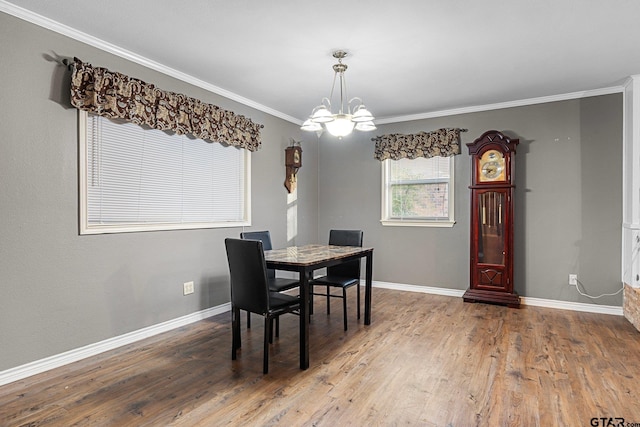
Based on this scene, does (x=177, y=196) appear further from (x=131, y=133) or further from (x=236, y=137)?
(x=236, y=137)

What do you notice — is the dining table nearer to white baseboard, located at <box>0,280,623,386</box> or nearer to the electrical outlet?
the electrical outlet

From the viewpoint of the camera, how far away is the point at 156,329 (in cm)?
338

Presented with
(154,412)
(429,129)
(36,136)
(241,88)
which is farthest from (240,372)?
(429,129)

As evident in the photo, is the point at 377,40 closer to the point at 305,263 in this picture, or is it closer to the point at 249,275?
the point at 305,263

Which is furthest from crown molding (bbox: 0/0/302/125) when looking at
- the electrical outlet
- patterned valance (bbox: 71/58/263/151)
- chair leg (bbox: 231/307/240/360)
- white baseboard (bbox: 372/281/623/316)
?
white baseboard (bbox: 372/281/623/316)

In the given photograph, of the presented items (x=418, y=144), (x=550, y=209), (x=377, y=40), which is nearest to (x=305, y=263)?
(x=377, y=40)

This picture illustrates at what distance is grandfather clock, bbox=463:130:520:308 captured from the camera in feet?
14.2

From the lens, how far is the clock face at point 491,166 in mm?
4371

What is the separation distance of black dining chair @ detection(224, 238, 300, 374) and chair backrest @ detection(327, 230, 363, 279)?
45.6 inches

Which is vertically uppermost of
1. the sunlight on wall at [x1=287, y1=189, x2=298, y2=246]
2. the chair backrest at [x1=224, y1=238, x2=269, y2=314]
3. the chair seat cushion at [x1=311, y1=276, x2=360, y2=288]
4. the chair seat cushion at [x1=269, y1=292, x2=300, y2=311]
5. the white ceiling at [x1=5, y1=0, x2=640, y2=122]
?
the white ceiling at [x1=5, y1=0, x2=640, y2=122]

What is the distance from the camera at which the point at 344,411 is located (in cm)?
208

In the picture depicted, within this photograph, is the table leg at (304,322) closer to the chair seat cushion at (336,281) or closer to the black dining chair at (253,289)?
the black dining chair at (253,289)

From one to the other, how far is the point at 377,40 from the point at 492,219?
2.64 metres

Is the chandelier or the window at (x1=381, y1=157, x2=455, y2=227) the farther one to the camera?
the window at (x1=381, y1=157, x2=455, y2=227)
